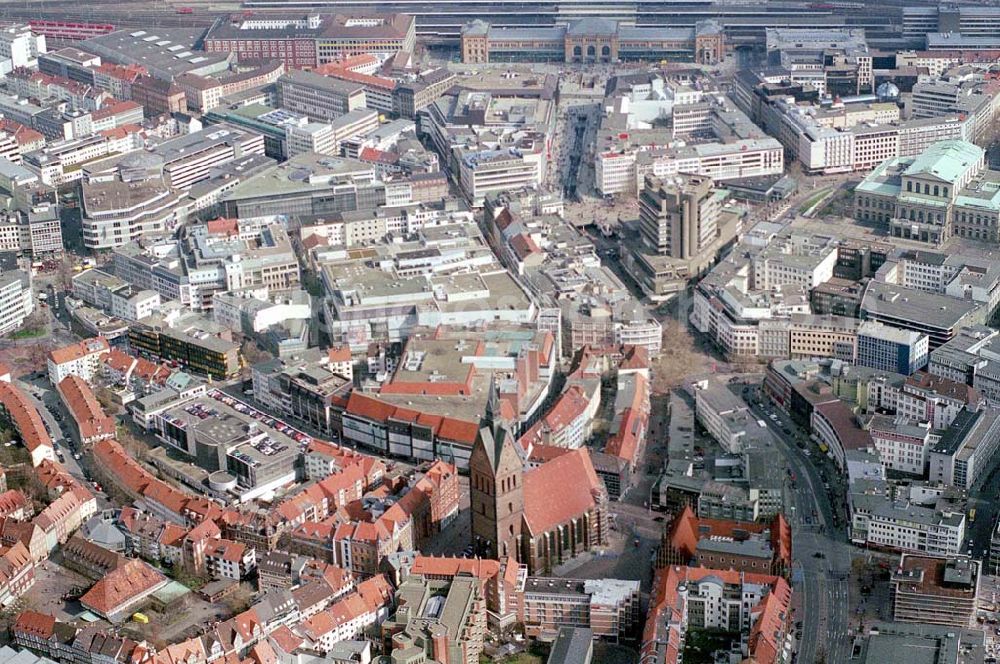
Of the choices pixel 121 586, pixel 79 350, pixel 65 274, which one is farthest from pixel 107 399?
pixel 121 586

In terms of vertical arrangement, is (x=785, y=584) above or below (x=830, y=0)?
below

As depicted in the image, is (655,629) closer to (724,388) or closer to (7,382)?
(724,388)

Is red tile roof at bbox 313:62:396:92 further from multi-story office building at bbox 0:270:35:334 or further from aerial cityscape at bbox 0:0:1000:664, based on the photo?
multi-story office building at bbox 0:270:35:334

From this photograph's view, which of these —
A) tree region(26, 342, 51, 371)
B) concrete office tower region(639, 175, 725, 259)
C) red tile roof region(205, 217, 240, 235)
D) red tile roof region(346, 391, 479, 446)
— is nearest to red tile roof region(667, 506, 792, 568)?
red tile roof region(346, 391, 479, 446)

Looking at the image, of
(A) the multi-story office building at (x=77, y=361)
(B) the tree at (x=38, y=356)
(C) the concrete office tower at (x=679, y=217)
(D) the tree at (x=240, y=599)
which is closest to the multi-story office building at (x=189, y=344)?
(A) the multi-story office building at (x=77, y=361)

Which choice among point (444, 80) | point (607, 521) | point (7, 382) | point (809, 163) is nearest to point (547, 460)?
point (607, 521)

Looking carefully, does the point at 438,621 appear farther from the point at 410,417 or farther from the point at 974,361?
the point at 974,361
